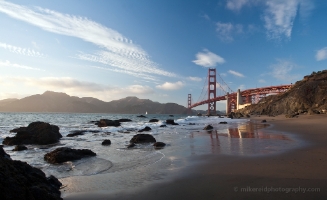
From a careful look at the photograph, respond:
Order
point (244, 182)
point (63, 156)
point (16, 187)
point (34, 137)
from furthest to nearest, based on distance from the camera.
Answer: point (34, 137), point (63, 156), point (244, 182), point (16, 187)

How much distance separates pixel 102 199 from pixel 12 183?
1344 millimetres

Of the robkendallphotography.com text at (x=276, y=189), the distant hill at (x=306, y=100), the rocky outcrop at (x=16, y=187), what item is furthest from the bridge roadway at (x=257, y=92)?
the rocky outcrop at (x=16, y=187)

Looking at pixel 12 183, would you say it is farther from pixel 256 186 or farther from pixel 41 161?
pixel 41 161

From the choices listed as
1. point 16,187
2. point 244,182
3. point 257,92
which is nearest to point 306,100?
point 257,92

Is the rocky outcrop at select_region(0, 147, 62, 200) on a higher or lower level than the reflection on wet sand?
higher

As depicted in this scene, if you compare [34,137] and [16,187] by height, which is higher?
[16,187]

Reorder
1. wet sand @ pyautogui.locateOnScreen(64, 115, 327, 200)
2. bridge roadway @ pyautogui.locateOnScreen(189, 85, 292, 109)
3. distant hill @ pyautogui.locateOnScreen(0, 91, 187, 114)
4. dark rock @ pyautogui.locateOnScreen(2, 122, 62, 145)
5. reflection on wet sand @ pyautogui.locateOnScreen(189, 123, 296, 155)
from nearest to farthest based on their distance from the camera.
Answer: wet sand @ pyautogui.locateOnScreen(64, 115, 327, 200) < reflection on wet sand @ pyautogui.locateOnScreen(189, 123, 296, 155) < dark rock @ pyautogui.locateOnScreen(2, 122, 62, 145) < bridge roadway @ pyautogui.locateOnScreen(189, 85, 292, 109) < distant hill @ pyautogui.locateOnScreen(0, 91, 187, 114)

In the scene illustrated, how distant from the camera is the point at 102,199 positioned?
3.35 m

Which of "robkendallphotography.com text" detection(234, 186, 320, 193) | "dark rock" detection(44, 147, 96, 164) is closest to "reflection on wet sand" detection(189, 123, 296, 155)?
"robkendallphotography.com text" detection(234, 186, 320, 193)

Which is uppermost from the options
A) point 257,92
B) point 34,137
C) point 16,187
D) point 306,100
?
point 257,92

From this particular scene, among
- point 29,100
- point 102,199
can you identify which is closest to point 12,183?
point 102,199

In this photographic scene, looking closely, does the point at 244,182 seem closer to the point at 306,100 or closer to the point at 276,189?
the point at 276,189

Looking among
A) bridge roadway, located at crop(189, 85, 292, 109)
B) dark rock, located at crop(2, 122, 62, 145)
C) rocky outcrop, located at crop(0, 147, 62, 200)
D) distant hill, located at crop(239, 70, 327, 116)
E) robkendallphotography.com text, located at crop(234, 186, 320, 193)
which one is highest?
bridge roadway, located at crop(189, 85, 292, 109)

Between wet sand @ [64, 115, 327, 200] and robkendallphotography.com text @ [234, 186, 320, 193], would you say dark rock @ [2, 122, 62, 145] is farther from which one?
robkendallphotography.com text @ [234, 186, 320, 193]
